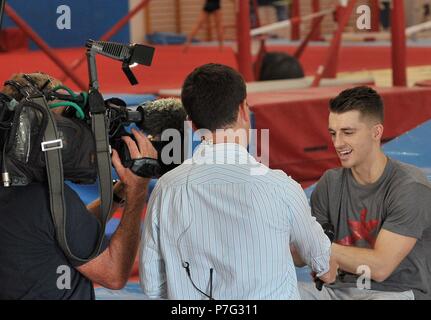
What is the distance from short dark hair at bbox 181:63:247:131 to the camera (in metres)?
1.73

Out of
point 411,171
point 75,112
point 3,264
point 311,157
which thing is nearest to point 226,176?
point 75,112

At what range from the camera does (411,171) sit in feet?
7.64

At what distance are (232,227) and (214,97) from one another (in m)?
0.28

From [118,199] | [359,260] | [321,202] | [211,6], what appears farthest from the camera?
[211,6]

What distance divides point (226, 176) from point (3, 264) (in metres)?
0.56

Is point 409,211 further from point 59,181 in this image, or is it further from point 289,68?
point 289,68

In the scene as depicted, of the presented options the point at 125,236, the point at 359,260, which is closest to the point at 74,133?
the point at 125,236

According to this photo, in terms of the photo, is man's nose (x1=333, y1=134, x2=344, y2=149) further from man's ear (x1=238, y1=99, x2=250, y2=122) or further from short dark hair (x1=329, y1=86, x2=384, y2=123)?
man's ear (x1=238, y1=99, x2=250, y2=122)

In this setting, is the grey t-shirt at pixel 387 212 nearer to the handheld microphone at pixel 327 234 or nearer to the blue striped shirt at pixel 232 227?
the handheld microphone at pixel 327 234

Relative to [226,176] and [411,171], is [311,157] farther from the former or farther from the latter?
[226,176]

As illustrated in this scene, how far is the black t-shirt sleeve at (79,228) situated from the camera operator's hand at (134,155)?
12 cm

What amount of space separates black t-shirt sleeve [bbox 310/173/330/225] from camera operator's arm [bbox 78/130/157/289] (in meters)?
0.75

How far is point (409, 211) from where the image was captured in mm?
2258

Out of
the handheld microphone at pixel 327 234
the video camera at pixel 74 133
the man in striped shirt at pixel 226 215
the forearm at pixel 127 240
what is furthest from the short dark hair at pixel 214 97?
the handheld microphone at pixel 327 234
